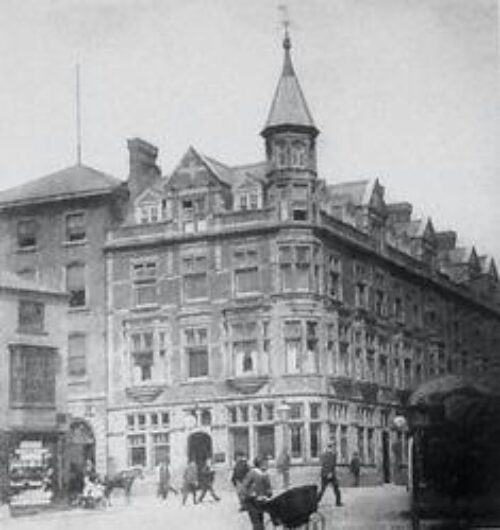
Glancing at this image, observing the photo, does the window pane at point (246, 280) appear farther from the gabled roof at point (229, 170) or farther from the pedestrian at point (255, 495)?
the pedestrian at point (255, 495)

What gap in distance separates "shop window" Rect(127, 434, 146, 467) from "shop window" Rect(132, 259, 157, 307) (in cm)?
96

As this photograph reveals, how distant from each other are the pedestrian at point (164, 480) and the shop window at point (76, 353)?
3.52 feet

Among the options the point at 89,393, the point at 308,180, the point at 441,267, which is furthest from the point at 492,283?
the point at 89,393

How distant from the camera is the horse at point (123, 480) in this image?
9859 millimetres

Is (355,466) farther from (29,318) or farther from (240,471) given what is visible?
(29,318)

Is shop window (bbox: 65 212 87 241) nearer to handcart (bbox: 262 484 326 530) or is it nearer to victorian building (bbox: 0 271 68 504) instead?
victorian building (bbox: 0 271 68 504)

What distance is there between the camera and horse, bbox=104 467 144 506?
9.86 m

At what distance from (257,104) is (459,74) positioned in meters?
1.27

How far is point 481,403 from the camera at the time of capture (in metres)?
9.06

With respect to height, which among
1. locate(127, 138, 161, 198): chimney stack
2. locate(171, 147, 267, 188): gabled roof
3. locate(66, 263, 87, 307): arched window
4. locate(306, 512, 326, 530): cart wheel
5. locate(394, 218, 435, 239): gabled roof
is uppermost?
locate(127, 138, 161, 198): chimney stack

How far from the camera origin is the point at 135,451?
10492 mm

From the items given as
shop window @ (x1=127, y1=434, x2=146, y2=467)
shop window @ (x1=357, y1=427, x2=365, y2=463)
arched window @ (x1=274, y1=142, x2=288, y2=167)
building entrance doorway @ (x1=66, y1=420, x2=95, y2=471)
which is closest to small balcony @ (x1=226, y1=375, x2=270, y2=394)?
shop window @ (x1=127, y1=434, x2=146, y2=467)

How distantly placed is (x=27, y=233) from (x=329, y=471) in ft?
9.32

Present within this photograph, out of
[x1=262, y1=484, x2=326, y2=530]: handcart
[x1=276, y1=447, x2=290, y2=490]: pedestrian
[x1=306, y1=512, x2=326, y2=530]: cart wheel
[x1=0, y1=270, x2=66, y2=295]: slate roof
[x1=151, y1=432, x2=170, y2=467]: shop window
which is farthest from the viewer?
[x1=0, y1=270, x2=66, y2=295]: slate roof
